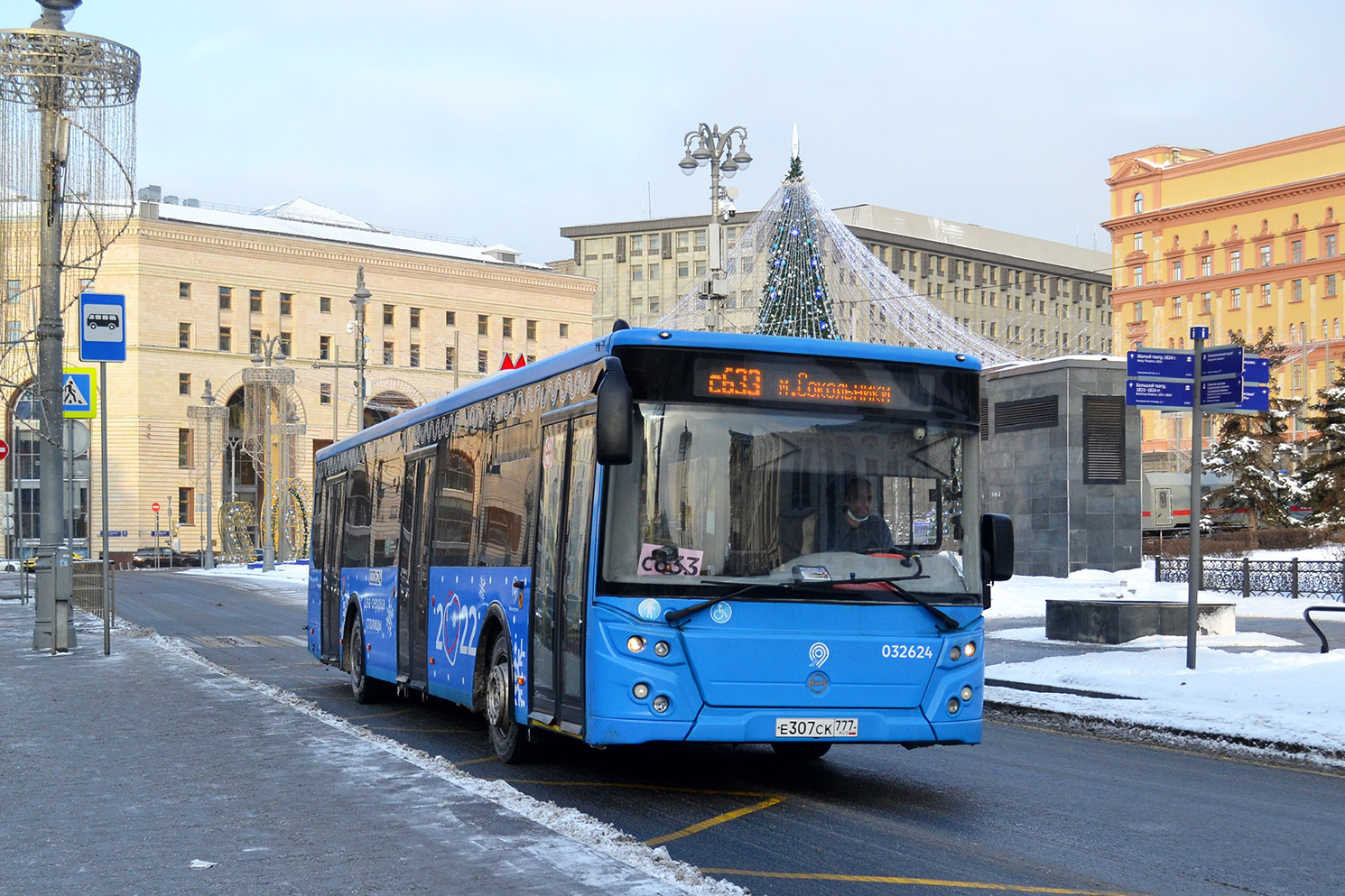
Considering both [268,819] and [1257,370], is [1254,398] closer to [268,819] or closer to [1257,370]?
[1257,370]

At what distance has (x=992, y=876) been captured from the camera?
23.4ft

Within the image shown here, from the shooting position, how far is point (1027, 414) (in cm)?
3569

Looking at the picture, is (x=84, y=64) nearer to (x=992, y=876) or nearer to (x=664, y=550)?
(x=664, y=550)

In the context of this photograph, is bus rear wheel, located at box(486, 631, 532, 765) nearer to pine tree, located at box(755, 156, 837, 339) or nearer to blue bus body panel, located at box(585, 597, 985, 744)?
blue bus body panel, located at box(585, 597, 985, 744)

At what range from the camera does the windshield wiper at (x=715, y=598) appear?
9.05m

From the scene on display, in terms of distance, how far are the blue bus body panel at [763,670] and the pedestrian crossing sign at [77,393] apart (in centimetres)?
1416

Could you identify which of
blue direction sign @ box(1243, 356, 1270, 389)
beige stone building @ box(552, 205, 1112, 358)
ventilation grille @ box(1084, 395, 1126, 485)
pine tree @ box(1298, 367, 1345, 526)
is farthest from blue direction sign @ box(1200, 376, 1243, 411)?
beige stone building @ box(552, 205, 1112, 358)

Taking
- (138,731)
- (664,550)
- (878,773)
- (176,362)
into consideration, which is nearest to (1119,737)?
(878,773)

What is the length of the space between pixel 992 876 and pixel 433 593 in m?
6.75

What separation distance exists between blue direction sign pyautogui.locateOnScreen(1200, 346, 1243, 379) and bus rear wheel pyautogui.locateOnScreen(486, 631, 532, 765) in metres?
8.87

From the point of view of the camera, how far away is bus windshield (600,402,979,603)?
30.0ft

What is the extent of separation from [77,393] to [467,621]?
470 inches

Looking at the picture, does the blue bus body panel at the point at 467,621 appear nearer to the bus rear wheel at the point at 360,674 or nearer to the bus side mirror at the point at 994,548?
the bus rear wheel at the point at 360,674

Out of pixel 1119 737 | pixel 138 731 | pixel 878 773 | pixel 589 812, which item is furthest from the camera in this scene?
pixel 1119 737
